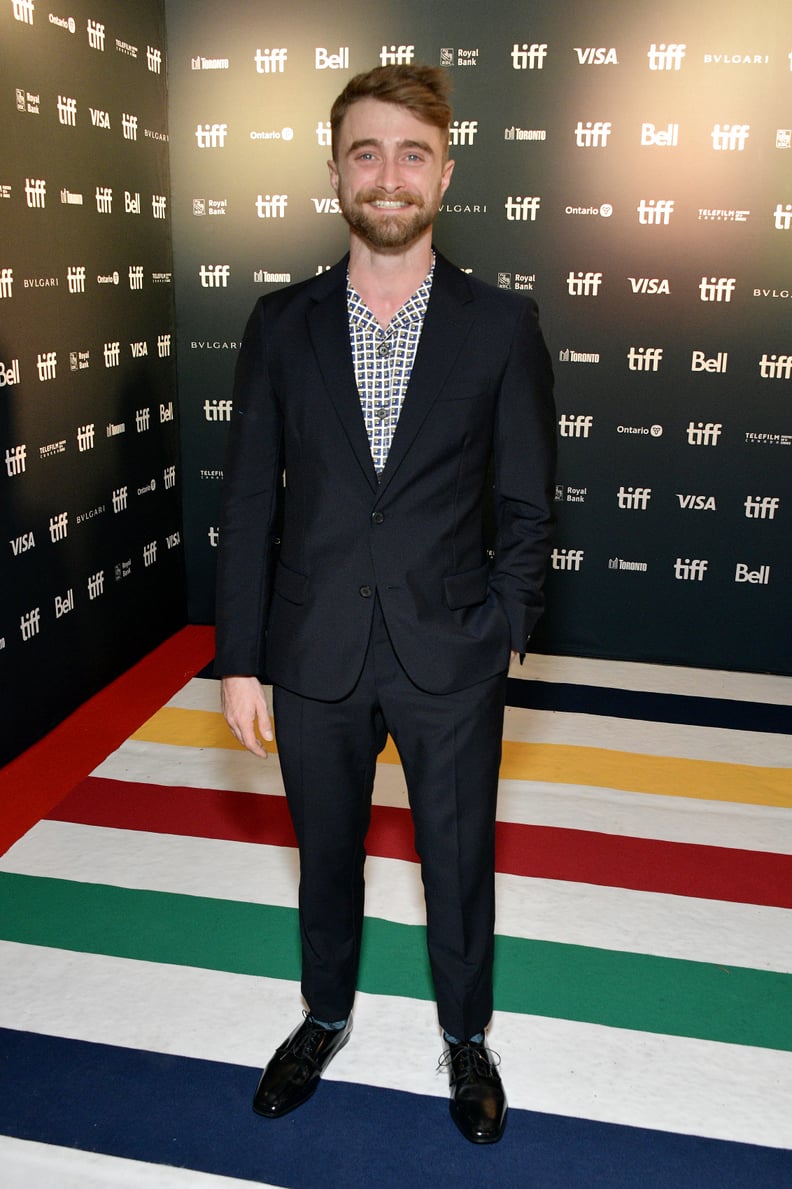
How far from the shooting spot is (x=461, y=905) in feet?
6.40

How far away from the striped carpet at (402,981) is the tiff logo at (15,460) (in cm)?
94

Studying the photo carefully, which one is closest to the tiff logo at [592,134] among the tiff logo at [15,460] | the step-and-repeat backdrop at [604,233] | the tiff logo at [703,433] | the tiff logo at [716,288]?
the step-and-repeat backdrop at [604,233]

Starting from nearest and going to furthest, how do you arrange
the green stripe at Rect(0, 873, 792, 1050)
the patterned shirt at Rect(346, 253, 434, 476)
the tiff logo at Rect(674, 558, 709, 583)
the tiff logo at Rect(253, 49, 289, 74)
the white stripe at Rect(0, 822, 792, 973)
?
the patterned shirt at Rect(346, 253, 434, 476), the green stripe at Rect(0, 873, 792, 1050), the white stripe at Rect(0, 822, 792, 973), the tiff logo at Rect(253, 49, 289, 74), the tiff logo at Rect(674, 558, 709, 583)

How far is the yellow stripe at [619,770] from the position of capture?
3355mm

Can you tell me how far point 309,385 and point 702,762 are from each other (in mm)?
2247

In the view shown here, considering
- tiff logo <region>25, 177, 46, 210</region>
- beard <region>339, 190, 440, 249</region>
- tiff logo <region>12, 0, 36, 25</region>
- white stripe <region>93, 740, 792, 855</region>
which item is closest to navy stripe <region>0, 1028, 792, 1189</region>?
white stripe <region>93, 740, 792, 855</region>

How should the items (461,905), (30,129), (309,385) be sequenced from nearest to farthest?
1. (309,385)
2. (461,905)
3. (30,129)

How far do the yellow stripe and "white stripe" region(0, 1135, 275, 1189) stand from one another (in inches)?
65.6

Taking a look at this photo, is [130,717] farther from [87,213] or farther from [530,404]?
[530,404]

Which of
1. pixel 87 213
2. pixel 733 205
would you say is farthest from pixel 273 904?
pixel 733 205

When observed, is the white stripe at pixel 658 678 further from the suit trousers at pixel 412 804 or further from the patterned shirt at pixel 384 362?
the patterned shirt at pixel 384 362

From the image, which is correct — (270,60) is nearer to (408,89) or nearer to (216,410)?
(216,410)

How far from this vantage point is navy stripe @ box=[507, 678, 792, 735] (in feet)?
12.8

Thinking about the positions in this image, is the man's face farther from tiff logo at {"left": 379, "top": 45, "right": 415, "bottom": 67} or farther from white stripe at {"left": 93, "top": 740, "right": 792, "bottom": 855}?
tiff logo at {"left": 379, "top": 45, "right": 415, "bottom": 67}
